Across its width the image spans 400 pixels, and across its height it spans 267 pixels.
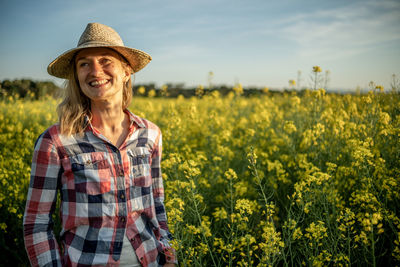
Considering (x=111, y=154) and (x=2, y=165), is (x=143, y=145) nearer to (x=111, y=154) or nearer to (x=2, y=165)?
(x=111, y=154)

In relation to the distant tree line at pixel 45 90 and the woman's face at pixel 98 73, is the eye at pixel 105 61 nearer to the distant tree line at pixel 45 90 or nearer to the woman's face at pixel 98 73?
the woman's face at pixel 98 73

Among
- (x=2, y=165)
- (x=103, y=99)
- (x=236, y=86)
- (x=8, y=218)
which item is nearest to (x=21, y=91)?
(x=2, y=165)

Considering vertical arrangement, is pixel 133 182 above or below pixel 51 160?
below

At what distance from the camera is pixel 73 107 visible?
1.46m

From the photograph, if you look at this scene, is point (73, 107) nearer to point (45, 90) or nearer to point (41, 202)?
point (41, 202)

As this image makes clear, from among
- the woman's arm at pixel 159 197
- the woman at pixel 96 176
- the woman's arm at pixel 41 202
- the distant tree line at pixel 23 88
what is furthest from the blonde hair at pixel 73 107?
the distant tree line at pixel 23 88

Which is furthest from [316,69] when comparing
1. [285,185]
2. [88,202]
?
[88,202]

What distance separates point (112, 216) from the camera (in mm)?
1342

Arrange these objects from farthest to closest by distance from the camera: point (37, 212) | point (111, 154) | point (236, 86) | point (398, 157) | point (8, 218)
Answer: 1. point (236, 86)
2. point (8, 218)
3. point (398, 157)
4. point (111, 154)
5. point (37, 212)

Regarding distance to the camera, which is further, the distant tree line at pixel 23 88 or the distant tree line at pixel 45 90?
the distant tree line at pixel 23 88

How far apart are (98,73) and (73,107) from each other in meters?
0.26

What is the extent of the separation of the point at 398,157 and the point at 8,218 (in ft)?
12.7

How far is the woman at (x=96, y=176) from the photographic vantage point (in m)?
1.27

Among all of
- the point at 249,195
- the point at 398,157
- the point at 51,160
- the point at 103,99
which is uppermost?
the point at 103,99
